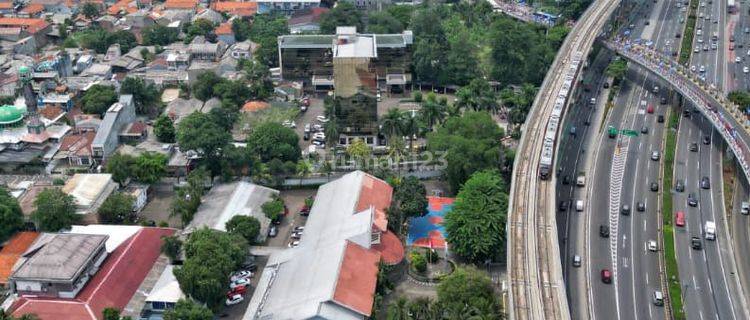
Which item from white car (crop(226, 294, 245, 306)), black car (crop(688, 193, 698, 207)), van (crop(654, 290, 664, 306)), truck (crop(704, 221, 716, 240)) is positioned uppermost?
black car (crop(688, 193, 698, 207))

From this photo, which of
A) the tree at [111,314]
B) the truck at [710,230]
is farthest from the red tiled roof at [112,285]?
the truck at [710,230]

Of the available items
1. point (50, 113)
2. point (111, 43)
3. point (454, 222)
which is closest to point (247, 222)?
point (454, 222)

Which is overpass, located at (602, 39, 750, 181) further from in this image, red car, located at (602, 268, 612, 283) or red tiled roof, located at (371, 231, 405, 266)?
red tiled roof, located at (371, 231, 405, 266)

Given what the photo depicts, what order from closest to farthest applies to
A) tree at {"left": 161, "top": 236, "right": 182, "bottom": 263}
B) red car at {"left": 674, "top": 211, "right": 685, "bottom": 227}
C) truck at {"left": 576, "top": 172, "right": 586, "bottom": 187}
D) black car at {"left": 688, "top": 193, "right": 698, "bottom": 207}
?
tree at {"left": 161, "top": 236, "right": 182, "bottom": 263} < red car at {"left": 674, "top": 211, "right": 685, "bottom": 227} < black car at {"left": 688, "top": 193, "right": 698, "bottom": 207} < truck at {"left": 576, "top": 172, "right": 586, "bottom": 187}

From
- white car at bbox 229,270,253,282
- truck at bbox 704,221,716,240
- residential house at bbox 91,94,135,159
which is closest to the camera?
white car at bbox 229,270,253,282

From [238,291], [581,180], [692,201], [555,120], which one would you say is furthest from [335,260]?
[692,201]

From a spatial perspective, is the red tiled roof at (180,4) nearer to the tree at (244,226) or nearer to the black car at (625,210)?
the tree at (244,226)

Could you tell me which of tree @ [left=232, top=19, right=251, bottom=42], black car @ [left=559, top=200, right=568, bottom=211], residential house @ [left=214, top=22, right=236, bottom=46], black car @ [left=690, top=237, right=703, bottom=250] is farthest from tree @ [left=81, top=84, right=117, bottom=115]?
black car @ [left=690, top=237, right=703, bottom=250]

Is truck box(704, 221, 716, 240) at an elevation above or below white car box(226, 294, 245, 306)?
above
